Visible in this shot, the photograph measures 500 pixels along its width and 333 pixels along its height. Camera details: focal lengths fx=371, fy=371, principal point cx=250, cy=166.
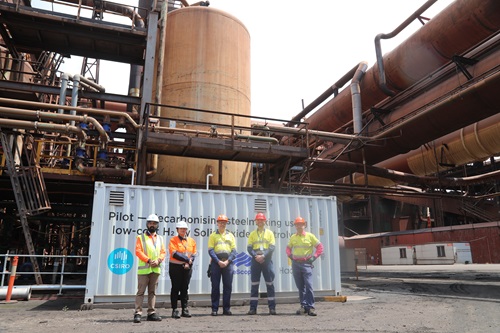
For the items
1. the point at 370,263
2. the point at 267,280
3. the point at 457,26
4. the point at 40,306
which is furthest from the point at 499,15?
the point at 370,263

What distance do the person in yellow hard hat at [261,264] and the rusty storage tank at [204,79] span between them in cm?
527

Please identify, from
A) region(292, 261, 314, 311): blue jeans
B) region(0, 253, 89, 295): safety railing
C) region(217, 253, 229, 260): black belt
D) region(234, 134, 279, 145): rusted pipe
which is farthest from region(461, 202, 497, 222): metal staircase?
region(217, 253, 229, 260): black belt

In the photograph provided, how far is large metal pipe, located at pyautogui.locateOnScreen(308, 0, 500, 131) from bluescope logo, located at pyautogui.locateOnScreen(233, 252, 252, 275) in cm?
1006

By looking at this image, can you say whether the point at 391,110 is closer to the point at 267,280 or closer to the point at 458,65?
the point at 458,65

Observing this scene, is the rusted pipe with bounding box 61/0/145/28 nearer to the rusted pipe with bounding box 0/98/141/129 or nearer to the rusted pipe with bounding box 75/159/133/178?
the rusted pipe with bounding box 0/98/141/129

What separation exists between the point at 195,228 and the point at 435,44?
10.6m

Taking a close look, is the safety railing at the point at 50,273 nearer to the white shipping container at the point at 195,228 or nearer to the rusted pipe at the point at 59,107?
the white shipping container at the point at 195,228

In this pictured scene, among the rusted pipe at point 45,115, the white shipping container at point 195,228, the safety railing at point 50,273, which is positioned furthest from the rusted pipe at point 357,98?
the safety railing at point 50,273

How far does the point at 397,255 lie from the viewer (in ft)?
113

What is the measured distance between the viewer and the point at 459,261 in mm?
28297

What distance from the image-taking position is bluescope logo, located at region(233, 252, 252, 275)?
8812 millimetres

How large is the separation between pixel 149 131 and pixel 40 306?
5347mm

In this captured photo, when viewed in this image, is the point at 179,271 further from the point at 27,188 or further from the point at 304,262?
the point at 27,188

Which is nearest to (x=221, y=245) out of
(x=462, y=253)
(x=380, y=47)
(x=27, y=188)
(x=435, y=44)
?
(x=27, y=188)
